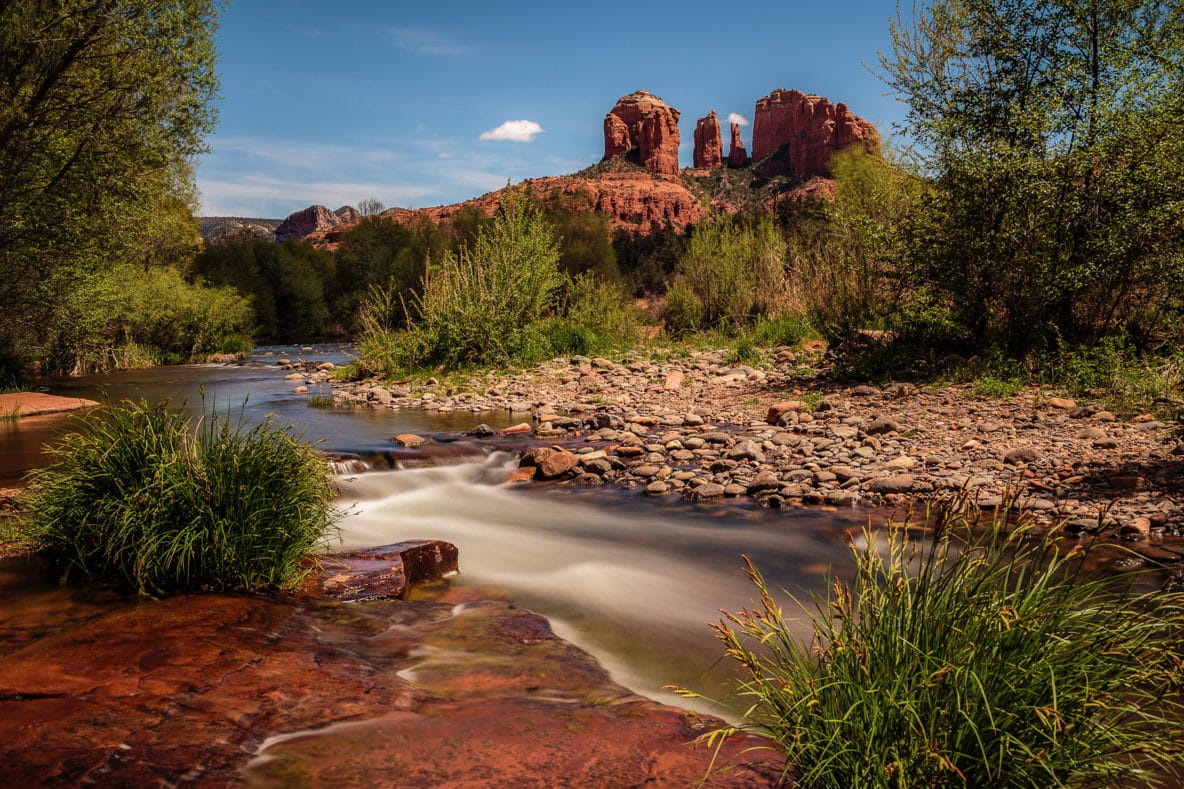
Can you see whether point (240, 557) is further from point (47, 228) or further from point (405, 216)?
point (405, 216)

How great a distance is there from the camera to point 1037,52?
38.8 ft

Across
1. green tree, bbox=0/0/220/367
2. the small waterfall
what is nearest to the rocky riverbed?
the small waterfall

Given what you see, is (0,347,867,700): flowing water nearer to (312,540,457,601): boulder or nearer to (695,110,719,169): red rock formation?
(312,540,457,601): boulder

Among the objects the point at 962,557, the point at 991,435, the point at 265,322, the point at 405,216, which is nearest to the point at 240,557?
the point at 962,557

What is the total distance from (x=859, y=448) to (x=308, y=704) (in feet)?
23.8

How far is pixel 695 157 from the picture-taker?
153 m

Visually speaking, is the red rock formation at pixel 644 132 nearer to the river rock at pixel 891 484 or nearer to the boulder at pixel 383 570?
the river rock at pixel 891 484

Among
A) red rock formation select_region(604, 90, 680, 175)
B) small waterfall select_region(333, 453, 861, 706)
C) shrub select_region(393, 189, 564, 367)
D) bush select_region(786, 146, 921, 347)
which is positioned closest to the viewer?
small waterfall select_region(333, 453, 861, 706)

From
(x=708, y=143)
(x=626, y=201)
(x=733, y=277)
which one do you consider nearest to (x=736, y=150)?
(x=708, y=143)

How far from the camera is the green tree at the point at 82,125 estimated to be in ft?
44.6

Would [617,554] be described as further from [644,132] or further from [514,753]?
[644,132]

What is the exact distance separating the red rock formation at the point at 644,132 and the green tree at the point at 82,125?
409ft

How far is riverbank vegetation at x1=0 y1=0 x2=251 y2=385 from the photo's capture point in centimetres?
1362

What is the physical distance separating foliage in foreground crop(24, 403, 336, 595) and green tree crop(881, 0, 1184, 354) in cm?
1102
